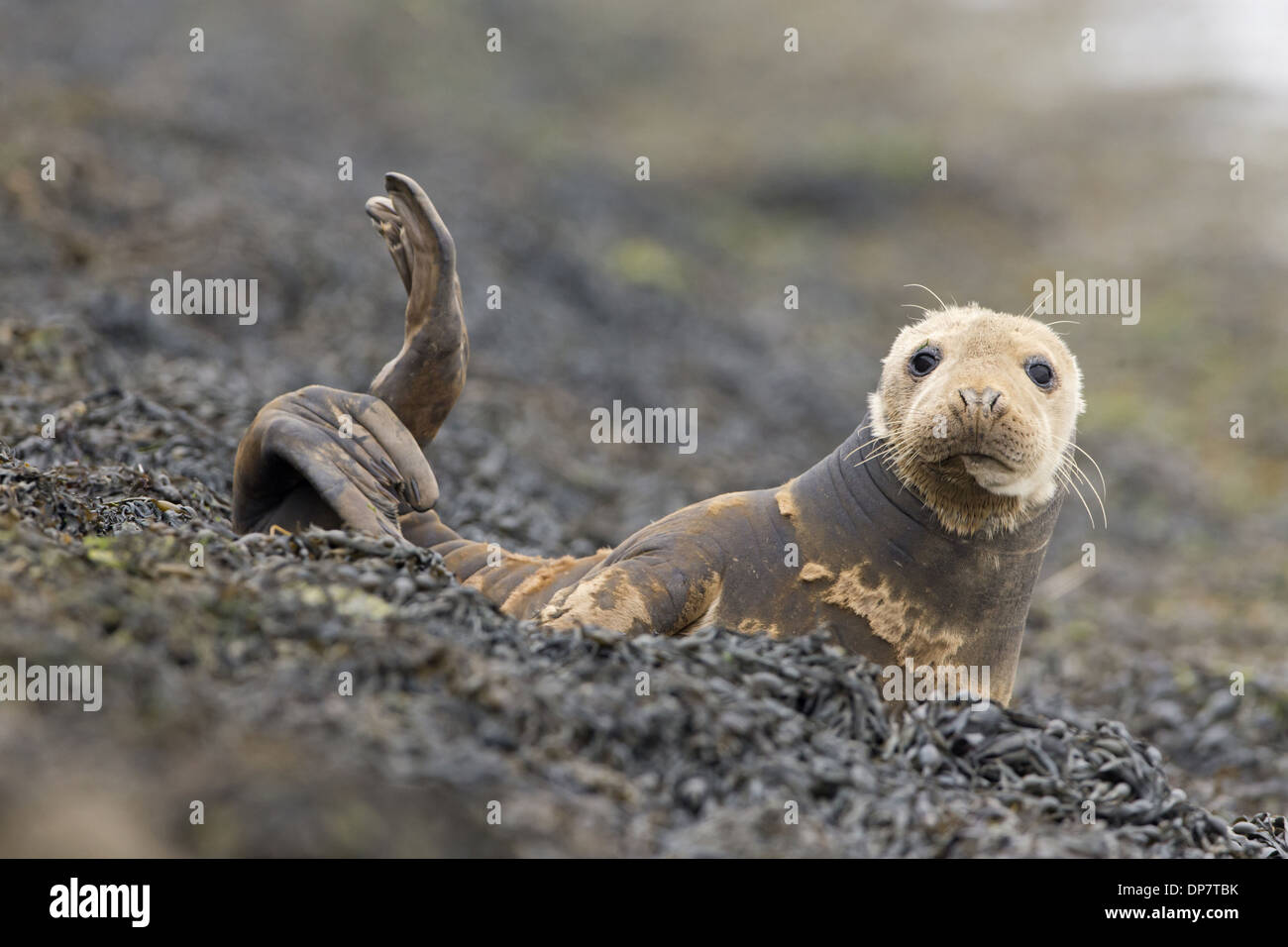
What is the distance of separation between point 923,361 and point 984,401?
726 millimetres

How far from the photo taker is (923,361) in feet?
19.5

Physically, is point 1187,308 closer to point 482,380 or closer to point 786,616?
point 482,380

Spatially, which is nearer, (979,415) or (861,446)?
(979,415)

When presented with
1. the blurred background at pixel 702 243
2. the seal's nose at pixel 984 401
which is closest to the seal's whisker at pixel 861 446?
the seal's nose at pixel 984 401

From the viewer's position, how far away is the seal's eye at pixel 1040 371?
5.74 metres
